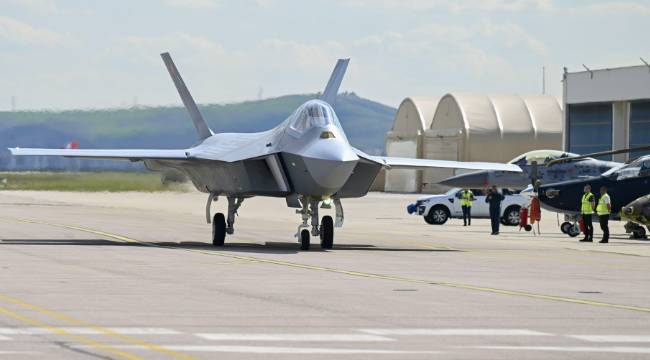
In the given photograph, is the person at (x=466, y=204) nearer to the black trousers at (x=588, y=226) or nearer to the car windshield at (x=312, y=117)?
the black trousers at (x=588, y=226)

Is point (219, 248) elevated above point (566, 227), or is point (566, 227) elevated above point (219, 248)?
point (566, 227)

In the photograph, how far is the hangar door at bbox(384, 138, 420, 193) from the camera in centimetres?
8556

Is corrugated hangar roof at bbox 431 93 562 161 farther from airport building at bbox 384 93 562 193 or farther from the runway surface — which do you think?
the runway surface

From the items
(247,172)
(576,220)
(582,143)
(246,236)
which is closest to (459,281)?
(247,172)

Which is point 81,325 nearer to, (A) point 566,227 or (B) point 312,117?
(B) point 312,117

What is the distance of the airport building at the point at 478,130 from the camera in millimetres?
79938

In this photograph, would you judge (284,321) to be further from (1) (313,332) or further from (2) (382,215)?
(2) (382,215)

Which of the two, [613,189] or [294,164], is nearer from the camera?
[294,164]

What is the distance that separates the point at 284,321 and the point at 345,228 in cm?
2607

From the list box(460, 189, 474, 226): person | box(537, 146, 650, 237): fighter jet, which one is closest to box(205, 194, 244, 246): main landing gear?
box(537, 146, 650, 237): fighter jet

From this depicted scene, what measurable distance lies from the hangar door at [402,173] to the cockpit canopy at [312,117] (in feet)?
198

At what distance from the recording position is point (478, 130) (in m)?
79.9

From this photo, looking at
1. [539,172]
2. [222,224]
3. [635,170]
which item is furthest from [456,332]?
[539,172]

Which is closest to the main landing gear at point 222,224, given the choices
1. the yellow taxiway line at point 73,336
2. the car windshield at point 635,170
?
the car windshield at point 635,170
